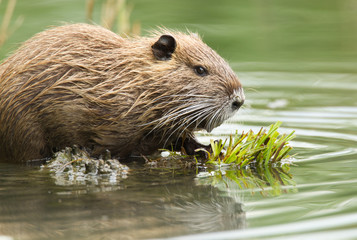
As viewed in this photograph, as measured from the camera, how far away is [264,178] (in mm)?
4750

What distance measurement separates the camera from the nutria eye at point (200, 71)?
513 cm

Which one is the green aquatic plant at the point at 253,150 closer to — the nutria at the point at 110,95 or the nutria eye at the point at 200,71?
the nutria at the point at 110,95

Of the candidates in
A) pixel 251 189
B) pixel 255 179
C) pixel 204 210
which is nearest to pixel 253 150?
pixel 255 179

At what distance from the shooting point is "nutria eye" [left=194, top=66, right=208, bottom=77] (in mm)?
5129

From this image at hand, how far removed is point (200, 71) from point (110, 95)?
2.13 feet

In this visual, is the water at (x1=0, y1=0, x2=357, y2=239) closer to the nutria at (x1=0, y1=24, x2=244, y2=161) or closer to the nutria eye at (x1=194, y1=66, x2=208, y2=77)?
the nutria at (x1=0, y1=24, x2=244, y2=161)

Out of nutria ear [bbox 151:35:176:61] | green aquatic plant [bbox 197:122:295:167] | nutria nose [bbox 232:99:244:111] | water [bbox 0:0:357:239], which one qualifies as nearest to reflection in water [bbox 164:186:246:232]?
water [bbox 0:0:357:239]

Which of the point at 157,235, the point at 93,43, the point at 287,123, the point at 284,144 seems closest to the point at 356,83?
the point at 287,123

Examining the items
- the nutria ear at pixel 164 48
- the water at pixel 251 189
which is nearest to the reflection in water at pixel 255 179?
the water at pixel 251 189

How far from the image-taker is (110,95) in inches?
201

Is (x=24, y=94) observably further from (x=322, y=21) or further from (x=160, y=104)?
(x=322, y=21)

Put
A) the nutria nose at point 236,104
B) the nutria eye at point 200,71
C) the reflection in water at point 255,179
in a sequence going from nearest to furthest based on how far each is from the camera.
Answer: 1. the reflection in water at point 255,179
2. the nutria nose at point 236,104
3. the nutria eye at point 200,71

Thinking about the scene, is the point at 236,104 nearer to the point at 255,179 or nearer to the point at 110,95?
the point at 255,179

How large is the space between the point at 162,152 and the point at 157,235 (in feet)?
5.98
